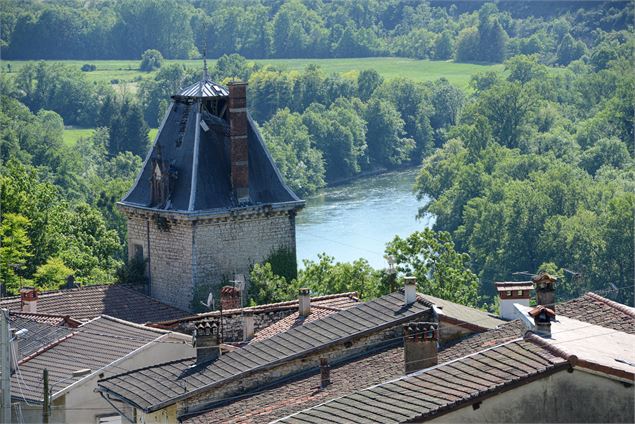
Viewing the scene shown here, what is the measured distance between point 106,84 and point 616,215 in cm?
8131


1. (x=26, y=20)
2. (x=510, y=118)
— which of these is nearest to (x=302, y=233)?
(x=510, y=118)

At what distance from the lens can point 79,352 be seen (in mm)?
41125

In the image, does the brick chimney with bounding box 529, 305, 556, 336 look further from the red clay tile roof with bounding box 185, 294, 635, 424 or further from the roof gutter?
the roof gutter

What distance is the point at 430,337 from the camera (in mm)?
30203

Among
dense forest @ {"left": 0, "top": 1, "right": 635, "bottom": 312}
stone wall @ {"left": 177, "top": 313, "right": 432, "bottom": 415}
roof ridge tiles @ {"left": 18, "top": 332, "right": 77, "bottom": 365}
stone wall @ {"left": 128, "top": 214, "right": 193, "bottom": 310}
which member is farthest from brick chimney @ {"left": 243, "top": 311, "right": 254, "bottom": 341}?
stone wall @ {"left": 128, "top": 214, "right": 193, "bottom": 310}

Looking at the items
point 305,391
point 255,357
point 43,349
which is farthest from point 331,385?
point 43,349

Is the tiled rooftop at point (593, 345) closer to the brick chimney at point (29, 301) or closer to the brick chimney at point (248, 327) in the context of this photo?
the brick chimney at point (248, 327)

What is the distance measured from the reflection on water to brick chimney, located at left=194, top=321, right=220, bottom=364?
173 feet

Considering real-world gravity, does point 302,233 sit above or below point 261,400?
below

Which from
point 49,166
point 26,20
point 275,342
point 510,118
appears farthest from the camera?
point 26,20

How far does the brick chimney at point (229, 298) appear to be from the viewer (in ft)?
154

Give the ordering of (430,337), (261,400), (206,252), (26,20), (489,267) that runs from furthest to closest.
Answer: (26,20), (489,267), (206,252), (261,400), (430,337)

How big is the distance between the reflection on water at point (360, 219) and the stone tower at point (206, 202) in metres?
32.1

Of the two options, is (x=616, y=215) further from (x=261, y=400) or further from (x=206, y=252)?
(x=261, y=400)
